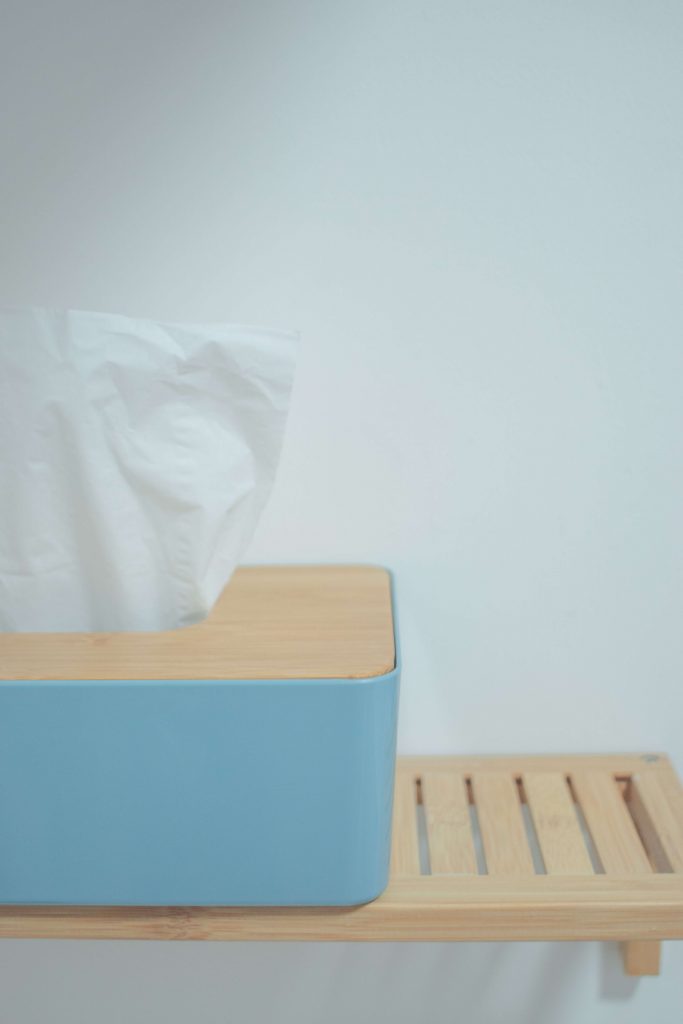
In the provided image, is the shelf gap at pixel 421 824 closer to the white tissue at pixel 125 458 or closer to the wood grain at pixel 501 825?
the wood grain at pixel 501 825

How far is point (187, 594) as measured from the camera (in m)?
0.57

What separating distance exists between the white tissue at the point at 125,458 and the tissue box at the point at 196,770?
35mm

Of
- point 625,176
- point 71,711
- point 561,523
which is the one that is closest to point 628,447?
point 561,523

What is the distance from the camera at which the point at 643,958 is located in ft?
2.37

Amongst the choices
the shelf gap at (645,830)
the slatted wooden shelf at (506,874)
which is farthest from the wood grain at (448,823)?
the shelf gap at (645,830)

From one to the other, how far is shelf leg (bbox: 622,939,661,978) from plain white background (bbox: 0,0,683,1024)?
143 mm

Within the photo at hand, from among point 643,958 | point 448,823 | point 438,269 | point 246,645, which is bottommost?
point 643,958

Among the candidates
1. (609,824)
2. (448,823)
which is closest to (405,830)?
(448,823)

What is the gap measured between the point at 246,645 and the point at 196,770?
0.07 meters

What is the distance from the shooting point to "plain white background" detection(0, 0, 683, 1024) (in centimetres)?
64

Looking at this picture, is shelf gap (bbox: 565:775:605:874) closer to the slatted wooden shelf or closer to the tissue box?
the slatted wooden shelf

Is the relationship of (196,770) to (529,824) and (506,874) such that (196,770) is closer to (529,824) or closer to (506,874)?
(506,874)

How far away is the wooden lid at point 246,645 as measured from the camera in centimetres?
51

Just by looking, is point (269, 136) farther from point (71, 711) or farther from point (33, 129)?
point (71, 711)
